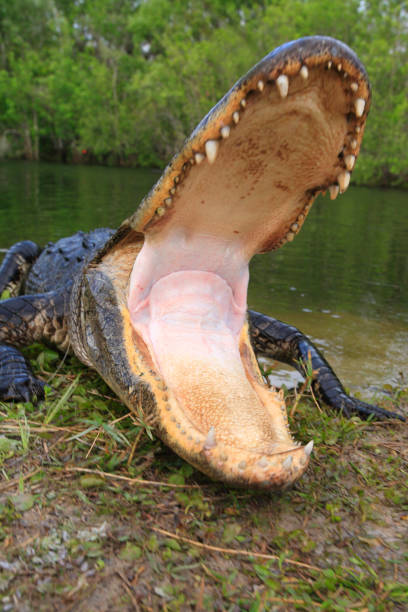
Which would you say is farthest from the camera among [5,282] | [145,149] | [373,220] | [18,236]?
[145,149]

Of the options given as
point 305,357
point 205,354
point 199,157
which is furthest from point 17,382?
point 305,357

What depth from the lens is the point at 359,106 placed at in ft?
4.63

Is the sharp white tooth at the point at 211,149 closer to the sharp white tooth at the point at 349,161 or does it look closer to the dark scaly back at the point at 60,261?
the sharp white tooth at the point at 349,161

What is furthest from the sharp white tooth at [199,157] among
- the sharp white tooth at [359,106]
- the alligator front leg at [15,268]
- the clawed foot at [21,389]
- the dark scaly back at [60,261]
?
the alligator front leg at [15,268]

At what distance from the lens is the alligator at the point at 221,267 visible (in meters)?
1.39

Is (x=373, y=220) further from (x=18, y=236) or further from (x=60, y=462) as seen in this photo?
(x=60, y=462)

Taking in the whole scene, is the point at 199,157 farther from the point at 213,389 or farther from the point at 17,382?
the point at 17,382

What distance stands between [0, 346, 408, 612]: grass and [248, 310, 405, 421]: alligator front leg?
544 mm

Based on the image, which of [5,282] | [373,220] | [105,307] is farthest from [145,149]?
[105,307]

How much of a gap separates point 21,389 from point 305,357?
5.23 feet

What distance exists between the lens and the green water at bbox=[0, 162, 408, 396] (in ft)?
12.2

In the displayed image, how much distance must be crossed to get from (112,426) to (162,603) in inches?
28.6

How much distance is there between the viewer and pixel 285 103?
4.69ft

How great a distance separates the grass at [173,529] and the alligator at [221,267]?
0.48 ft
